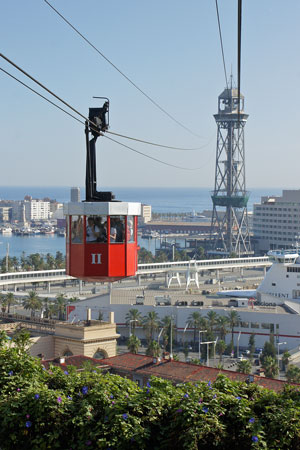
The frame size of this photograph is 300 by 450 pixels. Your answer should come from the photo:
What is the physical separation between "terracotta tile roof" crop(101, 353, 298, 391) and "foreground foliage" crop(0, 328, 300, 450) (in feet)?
37.5

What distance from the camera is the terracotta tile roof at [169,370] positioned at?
63.8ft

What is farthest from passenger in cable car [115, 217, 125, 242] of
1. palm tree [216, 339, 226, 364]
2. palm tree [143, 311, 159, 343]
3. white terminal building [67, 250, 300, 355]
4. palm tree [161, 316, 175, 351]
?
palm tree [143, 311, 159, 343]

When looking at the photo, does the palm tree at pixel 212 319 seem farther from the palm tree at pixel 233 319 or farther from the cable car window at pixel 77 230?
the cable car window at pixel 77 230

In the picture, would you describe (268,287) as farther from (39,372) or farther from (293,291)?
(39,372)

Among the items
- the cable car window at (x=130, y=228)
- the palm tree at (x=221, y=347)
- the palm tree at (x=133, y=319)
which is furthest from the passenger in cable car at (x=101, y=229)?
the palm tree at (x=133, y=319)

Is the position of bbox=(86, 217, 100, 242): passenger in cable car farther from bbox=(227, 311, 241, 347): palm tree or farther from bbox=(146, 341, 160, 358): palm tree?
bbox=(227, 311, 241, 347): palm tree

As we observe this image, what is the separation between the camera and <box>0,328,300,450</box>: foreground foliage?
A: 6.95 metres

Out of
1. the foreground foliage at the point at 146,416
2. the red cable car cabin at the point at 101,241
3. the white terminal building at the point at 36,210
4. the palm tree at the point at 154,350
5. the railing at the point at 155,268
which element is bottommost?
the palm tree at the point at 154,350

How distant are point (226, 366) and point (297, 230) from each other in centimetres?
7040


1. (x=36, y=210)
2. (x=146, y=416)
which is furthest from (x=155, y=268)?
(x=36, y=210)

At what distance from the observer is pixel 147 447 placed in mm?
7078

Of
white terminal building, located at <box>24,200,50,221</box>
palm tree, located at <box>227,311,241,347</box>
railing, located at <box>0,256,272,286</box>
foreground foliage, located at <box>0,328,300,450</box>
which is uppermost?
white terminal building, located at <box>24,200,50,221</box>

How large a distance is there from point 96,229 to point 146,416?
1959 mm

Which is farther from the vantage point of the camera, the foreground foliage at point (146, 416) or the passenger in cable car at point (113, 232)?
the passenger in cable car at point (113, 232)
